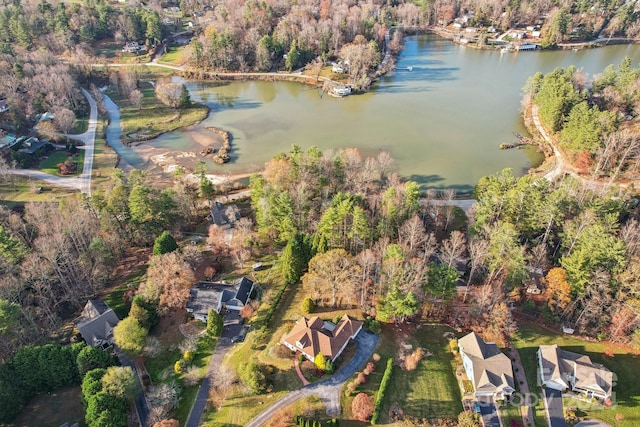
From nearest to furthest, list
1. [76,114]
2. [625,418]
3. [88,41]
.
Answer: [625,418] < [76,114] < [88,41]

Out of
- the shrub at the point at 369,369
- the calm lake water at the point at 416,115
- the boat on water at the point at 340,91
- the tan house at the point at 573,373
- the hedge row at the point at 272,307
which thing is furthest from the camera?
the boat on water at the point at 340,91

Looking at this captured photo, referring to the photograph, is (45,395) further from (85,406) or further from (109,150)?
(109,150)

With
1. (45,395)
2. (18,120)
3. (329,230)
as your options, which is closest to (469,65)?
(329,230)

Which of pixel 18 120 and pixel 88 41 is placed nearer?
pixel 18 120

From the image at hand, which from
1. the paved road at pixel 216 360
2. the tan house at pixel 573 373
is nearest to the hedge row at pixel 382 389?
the tan house at pixel 573 373

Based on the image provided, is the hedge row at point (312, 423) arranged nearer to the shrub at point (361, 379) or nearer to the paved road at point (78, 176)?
the shrub at point (361, 379)

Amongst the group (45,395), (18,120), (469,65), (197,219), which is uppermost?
(469,65)

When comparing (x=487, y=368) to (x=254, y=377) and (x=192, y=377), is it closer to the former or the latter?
(x=254, y=377)
